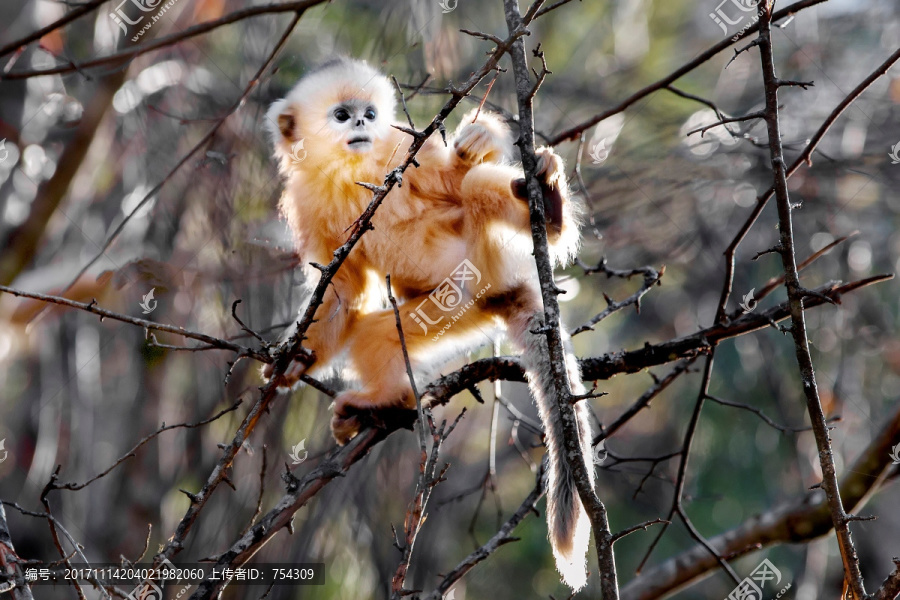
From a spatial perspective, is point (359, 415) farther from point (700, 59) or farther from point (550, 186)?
point (700, 59)

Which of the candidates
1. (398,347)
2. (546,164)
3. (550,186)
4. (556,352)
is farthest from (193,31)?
(398,347)

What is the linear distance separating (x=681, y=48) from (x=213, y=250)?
4.53 metres

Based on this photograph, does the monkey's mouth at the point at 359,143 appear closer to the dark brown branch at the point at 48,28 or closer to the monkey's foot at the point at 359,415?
the monkey's foot at the point at 359,415

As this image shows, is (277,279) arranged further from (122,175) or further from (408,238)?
(122,175)

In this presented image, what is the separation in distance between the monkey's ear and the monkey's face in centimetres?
20

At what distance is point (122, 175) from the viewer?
5.73m

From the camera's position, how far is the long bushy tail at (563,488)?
6.87ft

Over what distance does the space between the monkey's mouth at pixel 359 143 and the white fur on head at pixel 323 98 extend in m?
0.23

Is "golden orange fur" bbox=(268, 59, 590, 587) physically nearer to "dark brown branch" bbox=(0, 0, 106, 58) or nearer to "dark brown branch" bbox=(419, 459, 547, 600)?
"dark brown branch" bbox=(419, 459, 547, 600)

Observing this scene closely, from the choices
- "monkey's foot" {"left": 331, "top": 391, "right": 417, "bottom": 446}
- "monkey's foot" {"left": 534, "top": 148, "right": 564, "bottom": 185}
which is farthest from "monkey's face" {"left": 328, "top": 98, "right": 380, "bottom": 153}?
"monkey's foot" {"left": 331, "top": 391, "right": 417, "bottom": 446}

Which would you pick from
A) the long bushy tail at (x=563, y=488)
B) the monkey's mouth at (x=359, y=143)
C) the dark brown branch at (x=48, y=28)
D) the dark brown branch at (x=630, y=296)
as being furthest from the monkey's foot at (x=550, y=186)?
Answer: the dark brown branch at (x=48, y=28)

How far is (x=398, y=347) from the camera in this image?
2955 mm

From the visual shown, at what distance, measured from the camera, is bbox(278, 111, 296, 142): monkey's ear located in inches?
129

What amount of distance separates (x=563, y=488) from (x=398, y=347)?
1.01 metres
